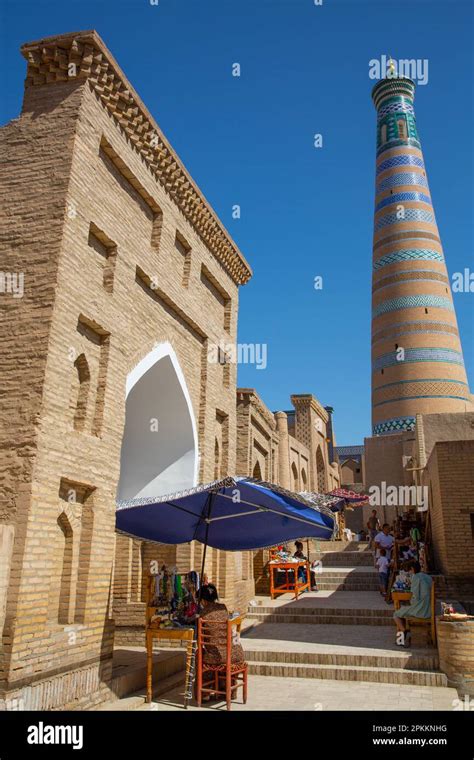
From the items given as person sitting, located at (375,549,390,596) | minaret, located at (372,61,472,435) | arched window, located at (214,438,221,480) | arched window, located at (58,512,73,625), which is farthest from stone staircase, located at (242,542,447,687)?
minaret, located at (372,61,472,435)

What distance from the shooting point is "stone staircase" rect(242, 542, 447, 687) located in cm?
682

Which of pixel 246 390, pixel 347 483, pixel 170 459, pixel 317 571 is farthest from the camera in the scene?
pixel 347 483

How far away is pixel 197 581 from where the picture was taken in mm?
7195

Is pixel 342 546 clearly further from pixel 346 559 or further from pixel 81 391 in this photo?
pixel 81 391

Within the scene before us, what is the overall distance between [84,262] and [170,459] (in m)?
3.94

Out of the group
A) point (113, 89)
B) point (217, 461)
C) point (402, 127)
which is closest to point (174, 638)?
point (217, 461)

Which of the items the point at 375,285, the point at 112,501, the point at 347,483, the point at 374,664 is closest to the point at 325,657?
the point at 374,664

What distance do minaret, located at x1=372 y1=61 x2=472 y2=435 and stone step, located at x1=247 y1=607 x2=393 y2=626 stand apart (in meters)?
13.8

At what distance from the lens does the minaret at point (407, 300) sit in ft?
76.8

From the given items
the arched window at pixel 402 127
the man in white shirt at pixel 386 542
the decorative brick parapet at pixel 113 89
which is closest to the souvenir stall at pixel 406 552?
the man in white shirt at pixel 386 542

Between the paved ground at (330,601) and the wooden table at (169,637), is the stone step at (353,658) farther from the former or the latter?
the paved ground at (330,601)

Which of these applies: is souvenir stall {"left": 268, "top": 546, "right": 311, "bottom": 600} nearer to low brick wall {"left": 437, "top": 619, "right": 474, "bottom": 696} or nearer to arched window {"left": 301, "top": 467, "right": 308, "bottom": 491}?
low brick wall {"left": 437, "top": 619, "right": 474, "bottom": 696}

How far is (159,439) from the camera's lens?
9.37 meters

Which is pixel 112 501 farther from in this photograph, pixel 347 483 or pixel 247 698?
pixel 347 483
